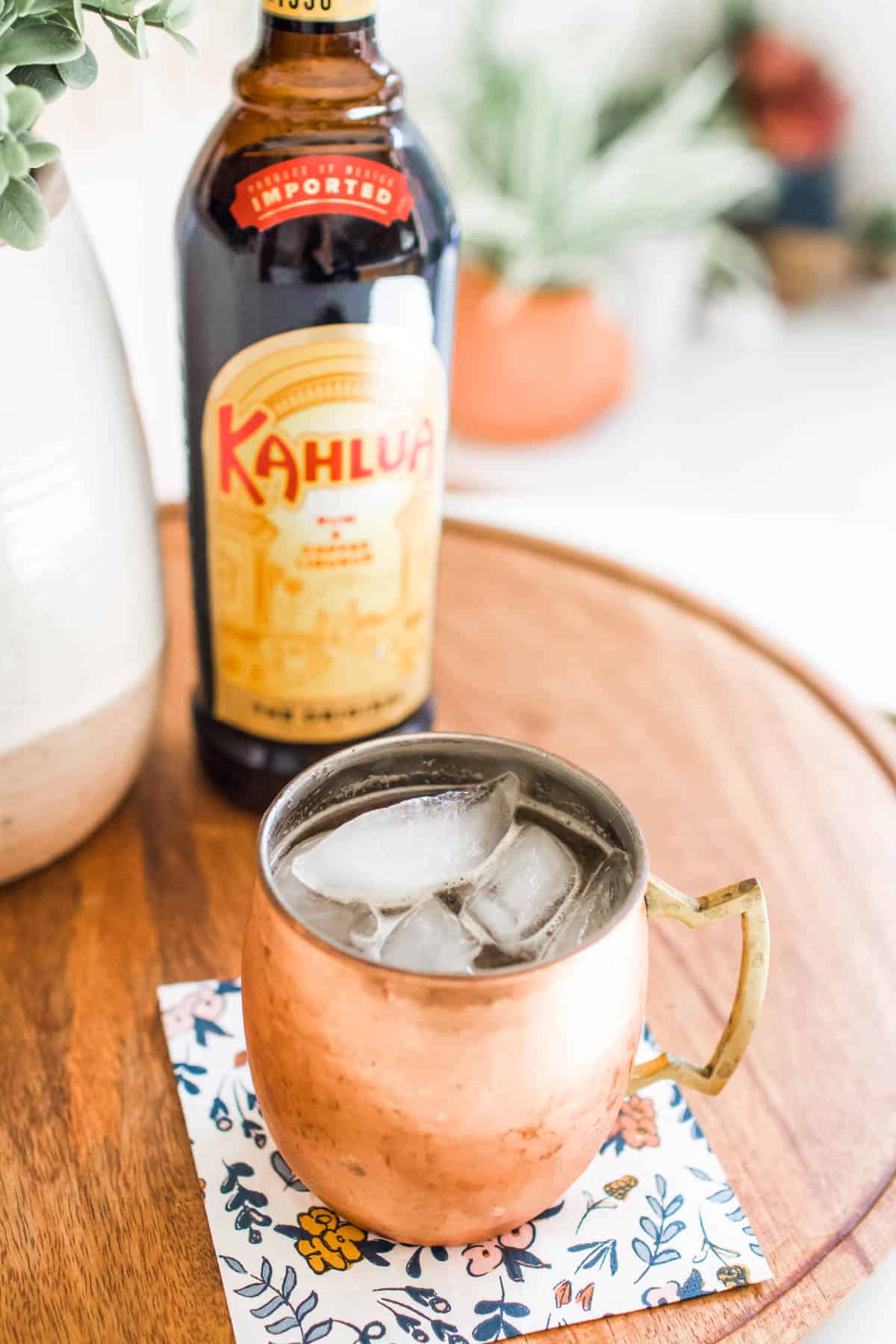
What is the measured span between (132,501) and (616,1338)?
0.37 meters

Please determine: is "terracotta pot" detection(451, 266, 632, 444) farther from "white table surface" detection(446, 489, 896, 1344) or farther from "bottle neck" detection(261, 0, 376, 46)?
"bottle neck" detection(261, 0, 376, 46)

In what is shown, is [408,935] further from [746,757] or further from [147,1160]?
[746,757]

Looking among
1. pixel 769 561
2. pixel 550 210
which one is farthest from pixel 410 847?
pixel 550 210

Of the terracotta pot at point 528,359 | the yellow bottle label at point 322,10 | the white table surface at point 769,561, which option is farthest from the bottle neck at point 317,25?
the terracotta pot at point 528,359

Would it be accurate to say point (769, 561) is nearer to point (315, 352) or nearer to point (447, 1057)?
point (315, 352)

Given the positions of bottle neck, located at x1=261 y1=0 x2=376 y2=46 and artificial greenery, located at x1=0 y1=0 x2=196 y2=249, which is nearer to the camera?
artificial greenery, located at x1=0 y1=0 x2=196 y2=249

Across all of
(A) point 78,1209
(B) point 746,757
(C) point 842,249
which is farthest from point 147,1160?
(C) point 842,249

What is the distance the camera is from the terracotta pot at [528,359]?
65.3 inches

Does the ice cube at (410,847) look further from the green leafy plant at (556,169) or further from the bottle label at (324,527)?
the green leafy plant at (556,169)

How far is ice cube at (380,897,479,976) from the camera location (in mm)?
407

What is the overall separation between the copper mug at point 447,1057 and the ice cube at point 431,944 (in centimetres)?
3

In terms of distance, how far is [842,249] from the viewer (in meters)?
2.28

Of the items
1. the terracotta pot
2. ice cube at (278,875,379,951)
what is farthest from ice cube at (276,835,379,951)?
the terracotta pot

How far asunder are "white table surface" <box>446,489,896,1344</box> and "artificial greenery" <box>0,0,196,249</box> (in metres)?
0.50
